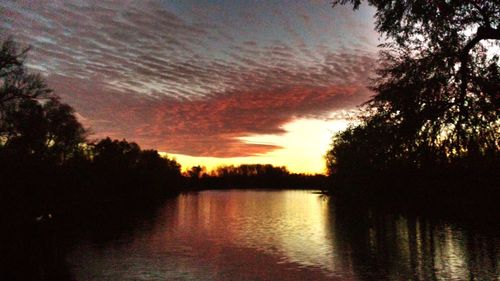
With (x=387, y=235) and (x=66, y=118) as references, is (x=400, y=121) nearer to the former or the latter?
(x=387, y=235)

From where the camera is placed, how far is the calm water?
22.0 metres

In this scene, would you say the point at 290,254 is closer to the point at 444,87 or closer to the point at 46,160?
the point at 444,87

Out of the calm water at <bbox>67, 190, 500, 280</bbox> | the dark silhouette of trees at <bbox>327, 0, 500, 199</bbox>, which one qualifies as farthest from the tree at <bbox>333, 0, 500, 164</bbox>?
the calm water at <bbox>67, 190, 500, 280</bbox>

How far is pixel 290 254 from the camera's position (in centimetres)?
2867

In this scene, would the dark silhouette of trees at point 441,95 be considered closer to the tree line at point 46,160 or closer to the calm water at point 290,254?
the calm water at point 290,254

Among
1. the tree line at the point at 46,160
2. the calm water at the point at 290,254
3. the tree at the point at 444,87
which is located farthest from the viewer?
the tree line at the point at 46,160

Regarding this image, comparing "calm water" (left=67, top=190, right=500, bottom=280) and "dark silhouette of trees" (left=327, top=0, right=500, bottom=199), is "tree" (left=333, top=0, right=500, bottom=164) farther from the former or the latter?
"calm water" (left=67, top=190, right=500, bottom=280)

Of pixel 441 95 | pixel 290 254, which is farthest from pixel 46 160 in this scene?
pixel 441 95

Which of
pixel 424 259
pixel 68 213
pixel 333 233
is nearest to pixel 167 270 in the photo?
pixel 424 259

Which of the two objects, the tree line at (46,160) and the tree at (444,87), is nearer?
the tree at (444,87)

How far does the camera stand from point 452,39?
416 inches

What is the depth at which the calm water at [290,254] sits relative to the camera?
2198 centimetres

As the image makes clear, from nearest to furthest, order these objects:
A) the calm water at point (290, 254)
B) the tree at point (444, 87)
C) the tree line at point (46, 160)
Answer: the tree at point (444, 87), the calm water at point (290, 254), the tree line at point (46, 160)

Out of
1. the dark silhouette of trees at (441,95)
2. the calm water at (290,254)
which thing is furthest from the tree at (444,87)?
the calm water at (290,254)
